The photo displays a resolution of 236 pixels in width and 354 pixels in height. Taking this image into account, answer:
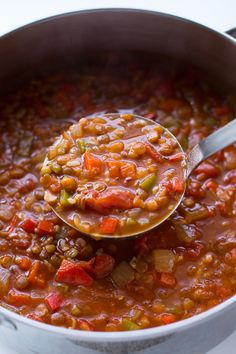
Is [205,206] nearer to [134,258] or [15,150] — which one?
[134,258]

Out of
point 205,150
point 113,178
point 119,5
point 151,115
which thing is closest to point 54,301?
point 113,178

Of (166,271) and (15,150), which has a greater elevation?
(15,150)

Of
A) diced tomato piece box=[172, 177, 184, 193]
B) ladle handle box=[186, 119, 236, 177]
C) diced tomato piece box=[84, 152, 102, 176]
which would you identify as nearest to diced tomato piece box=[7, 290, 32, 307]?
diced tomato piece box=[84, 152, 102, 176]

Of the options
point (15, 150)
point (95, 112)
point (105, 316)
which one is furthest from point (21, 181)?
point (105, 316)

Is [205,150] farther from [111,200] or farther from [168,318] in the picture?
[168,318]

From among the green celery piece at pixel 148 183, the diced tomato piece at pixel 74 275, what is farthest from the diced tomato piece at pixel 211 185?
the diced tomato piece at pixel 74 275

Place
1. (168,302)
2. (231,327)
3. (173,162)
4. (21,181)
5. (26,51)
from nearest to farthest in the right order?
(231,327) → (168,302) → (173,162) → (21,181) → (26,51)

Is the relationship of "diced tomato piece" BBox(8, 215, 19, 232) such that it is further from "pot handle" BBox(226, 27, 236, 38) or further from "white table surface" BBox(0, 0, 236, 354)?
"pot handle" BBox(226, 27, 236, 38)
